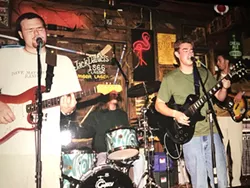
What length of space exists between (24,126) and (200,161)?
1574 mm

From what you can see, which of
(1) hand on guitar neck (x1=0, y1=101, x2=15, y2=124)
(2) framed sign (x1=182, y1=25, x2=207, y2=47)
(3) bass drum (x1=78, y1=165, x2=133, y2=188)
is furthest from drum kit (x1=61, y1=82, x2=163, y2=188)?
(2) framed sign (x1=182, y1=25, x2=207, y2=47)

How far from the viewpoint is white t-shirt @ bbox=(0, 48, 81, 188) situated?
270 cm

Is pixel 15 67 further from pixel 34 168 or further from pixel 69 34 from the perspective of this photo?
pixel 34 168

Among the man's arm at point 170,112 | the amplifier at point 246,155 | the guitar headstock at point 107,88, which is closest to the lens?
the guitar headstock at point 107,88

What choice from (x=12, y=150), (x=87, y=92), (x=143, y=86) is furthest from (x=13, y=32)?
(x=143, y=86)

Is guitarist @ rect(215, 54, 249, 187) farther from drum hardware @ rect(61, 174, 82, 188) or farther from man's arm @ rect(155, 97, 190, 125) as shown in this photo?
drum hardware @ rect(61, 174, 82, 188)

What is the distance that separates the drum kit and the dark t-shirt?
0.17 ft

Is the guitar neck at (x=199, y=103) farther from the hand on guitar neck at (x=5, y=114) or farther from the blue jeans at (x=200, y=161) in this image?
the hand on guitar neck at (x=5, y=114)

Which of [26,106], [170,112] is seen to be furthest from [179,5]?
[26,106]

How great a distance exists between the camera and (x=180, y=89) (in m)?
3.07

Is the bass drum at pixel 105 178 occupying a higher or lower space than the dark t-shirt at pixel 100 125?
lower

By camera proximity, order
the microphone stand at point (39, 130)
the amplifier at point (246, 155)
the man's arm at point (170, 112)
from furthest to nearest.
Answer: the amplifier at point (246, 155), the man's arm at point (170, 112), the microphone stand at point (39, 130)

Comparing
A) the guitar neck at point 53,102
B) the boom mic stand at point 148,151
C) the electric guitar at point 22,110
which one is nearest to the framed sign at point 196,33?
the boom mic stand at point 148,151

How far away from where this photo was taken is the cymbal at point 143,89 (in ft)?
10.0
